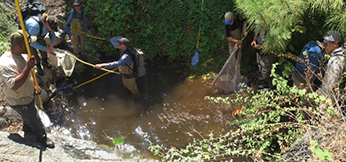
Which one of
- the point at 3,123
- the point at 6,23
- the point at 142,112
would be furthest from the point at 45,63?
the point at 142,112

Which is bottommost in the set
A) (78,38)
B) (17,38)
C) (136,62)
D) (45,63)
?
(45,63)

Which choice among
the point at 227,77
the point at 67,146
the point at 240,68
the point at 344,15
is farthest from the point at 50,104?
the point at 344,15

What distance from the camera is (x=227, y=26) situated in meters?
6.13

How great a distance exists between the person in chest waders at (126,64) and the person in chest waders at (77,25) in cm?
193

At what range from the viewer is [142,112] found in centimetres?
614

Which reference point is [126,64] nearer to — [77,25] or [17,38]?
[17,38]

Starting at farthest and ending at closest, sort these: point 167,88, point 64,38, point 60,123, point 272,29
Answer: point 64,38 → point 167,88 → point 60,123 → point 272,29

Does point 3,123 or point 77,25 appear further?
point 77,25

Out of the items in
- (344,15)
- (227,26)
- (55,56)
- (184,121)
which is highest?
(344,15)

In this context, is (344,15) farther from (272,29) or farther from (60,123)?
(60,123)

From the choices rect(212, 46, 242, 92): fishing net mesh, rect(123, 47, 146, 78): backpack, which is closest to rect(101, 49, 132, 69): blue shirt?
rect(123, 47, 146, 78): backpack

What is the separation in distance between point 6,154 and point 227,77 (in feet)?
15.4

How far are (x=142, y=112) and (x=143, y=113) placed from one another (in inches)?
1.7

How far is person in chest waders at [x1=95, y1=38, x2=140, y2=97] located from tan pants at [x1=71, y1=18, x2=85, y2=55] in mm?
2266
